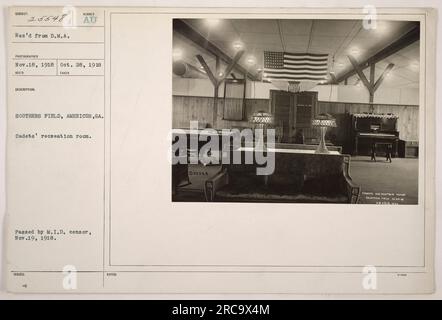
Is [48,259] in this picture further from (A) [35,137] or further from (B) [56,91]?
(B) [56,91]

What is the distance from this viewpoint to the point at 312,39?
993 mm

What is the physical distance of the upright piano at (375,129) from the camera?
3.26ft

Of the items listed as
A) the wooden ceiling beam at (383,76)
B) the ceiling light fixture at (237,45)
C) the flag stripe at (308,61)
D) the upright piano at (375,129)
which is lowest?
the upright piano at (375,129)

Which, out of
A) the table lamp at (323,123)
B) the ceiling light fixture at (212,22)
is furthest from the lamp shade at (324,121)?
the ceiling light fixture at (212,22)

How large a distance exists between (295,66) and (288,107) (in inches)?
4.4

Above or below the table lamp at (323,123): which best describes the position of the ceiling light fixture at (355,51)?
above

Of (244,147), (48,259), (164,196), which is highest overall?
(244,147)

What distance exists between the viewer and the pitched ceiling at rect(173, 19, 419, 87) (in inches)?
39.1

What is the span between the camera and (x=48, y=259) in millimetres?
1010

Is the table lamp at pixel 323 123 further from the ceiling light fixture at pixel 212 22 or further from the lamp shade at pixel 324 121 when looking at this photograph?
the ceiling light fixture at pixel 212 22

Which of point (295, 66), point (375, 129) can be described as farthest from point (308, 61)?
point (375, 129)

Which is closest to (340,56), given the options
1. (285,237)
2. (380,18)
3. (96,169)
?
(380,18)

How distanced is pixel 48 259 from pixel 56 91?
17.1 inches

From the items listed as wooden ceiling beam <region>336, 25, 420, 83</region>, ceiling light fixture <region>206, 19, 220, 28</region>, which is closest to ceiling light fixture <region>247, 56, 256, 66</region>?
ceiling light fixture <region>206, 19, 220, 28</region>
